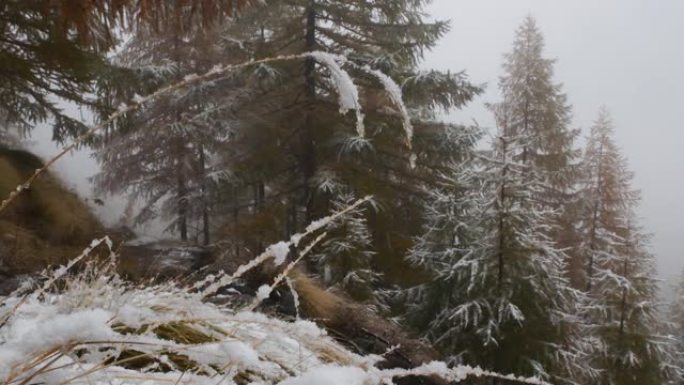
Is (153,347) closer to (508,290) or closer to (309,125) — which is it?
(508,290)

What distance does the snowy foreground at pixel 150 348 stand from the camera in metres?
0.78

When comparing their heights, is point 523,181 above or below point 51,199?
above

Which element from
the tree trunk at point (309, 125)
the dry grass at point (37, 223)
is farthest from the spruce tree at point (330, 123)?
the dry grass at point (37, 223)

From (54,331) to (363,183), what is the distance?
429 inches

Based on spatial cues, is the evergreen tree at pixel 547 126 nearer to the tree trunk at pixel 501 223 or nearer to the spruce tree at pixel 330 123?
the spruce tree at pixel 330 123

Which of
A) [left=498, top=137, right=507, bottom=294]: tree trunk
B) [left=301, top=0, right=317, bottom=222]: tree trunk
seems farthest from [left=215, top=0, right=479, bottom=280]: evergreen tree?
[left=498, top=137, right=507, bottom=294]: tree trunk

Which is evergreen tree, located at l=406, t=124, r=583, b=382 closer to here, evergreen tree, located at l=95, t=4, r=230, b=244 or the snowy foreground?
evergreen tree, located at l=95, t=4, r=230, b=244

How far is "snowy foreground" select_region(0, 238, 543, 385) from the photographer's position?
78 centimetres

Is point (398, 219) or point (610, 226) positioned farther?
point (610, 226)

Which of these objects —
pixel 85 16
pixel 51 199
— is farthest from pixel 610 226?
pixel 85 16

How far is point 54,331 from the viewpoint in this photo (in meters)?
0.78

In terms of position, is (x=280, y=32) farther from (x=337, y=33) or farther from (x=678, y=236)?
(x=678, y=236)

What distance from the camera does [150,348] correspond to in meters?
1.08

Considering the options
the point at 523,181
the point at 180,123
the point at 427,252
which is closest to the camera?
the point at 523,181
